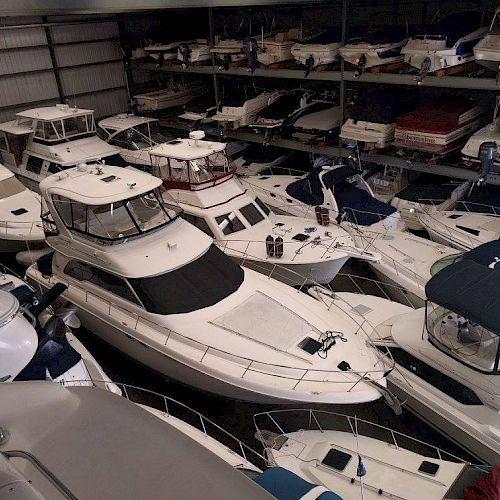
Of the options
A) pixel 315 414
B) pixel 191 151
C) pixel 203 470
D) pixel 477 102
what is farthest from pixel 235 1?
pixel 203 470

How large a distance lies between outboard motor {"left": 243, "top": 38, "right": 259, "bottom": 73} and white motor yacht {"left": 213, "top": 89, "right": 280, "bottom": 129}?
669 millimetres

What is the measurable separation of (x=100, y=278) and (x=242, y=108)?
227 inches

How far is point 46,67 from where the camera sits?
1138 centimetres

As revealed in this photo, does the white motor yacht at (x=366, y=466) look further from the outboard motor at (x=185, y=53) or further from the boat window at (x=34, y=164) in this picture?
the outboard motor at (x=185, y=53)

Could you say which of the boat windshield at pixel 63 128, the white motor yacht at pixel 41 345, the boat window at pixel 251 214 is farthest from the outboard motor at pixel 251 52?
the white motor yacht at pixel 41 345

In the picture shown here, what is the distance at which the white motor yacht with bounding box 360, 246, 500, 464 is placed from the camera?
3904mm

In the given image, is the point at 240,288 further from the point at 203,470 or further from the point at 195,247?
the point at 203,470

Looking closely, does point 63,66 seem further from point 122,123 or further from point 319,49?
point 319,49

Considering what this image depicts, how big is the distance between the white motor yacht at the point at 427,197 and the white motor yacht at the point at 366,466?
437 cm

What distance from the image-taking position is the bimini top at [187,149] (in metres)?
6.89

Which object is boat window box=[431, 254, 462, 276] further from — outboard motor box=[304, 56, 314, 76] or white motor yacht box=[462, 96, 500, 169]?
outboard motor box=[304, 56, 314, 76]

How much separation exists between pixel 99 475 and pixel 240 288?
3.71 metres

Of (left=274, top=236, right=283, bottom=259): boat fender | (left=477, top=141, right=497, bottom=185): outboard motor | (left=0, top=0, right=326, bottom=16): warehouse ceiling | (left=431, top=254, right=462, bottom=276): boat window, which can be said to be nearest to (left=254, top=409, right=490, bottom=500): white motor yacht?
(left=274, top=236, right=283, bottom=259): boat fender

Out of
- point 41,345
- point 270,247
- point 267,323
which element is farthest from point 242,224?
point 41,345
